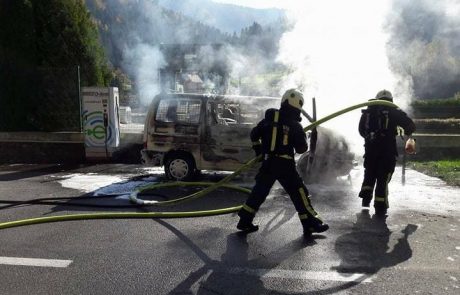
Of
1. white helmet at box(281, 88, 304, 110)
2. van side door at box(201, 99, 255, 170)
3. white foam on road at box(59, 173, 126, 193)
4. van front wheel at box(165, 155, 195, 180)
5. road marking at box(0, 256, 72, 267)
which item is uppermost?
white helmet at box(281, 88, 304, 110)

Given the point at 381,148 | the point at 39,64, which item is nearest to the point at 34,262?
the point at 381,148

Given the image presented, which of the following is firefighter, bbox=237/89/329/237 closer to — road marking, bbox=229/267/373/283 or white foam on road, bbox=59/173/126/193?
road marking, bbox=229/267/373/283

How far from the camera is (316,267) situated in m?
4.38

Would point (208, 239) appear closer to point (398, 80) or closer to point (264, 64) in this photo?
point (398, 80)

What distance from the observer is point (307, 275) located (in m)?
4.18

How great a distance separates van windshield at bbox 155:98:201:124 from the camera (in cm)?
862

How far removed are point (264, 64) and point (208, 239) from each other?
14469 millimetres

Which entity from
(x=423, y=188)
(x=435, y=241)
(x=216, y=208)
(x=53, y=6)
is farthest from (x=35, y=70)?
(x=435, y=241)

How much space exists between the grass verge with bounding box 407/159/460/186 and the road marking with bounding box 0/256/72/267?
7.00 metres

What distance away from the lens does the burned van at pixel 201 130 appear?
8562mm

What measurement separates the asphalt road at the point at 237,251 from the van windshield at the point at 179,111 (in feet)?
6.33

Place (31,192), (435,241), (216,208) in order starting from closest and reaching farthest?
(435,241) → (216,208) → (31,192)

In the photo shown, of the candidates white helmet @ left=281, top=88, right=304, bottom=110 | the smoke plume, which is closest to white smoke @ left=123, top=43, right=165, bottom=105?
the smoke plume

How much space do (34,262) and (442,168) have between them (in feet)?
27.8
